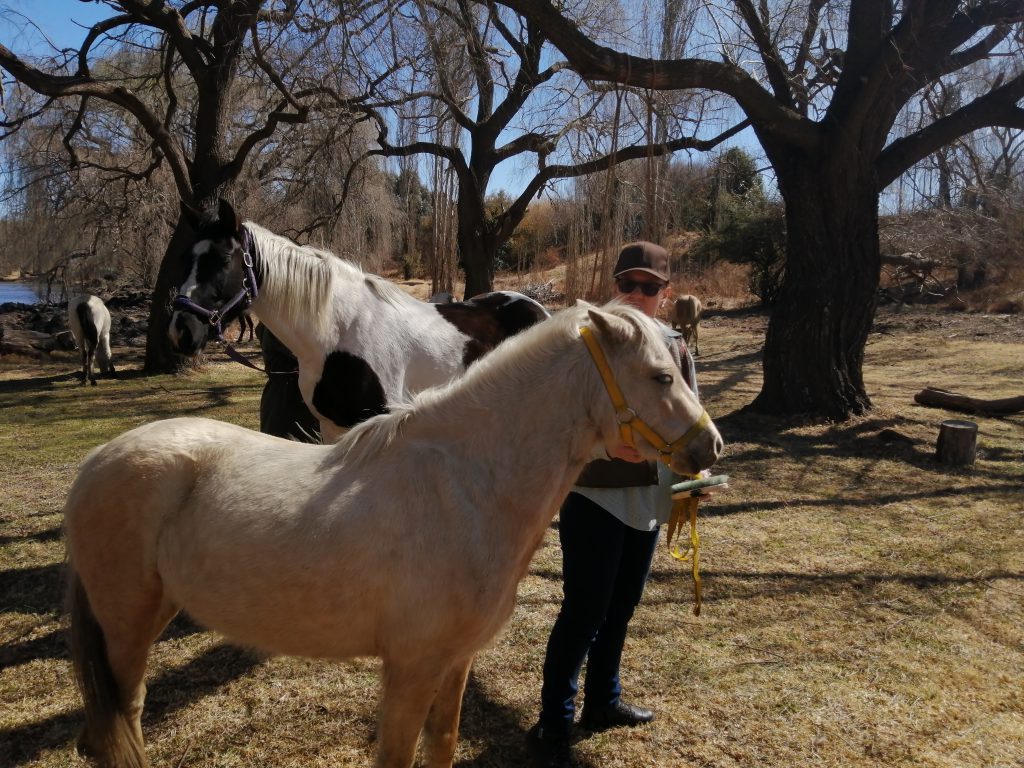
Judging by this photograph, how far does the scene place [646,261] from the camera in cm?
270

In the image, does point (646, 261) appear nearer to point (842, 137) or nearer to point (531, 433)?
point (531, 433)

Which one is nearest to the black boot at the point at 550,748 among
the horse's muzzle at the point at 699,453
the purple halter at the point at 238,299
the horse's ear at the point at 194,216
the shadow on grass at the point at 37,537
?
the horse's muzzle at the point at 699,453

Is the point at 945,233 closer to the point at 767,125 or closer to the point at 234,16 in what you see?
the point at 767,125

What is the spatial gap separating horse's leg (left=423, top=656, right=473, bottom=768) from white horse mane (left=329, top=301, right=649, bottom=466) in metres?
0.85

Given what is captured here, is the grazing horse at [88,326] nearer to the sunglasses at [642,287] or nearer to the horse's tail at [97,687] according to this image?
the horse's tail at [97,687]

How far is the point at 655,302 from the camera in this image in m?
2.74

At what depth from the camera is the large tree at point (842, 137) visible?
25.2ft

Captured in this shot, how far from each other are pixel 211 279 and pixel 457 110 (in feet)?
17.6

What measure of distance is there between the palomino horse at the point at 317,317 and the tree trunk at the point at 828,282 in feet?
19.2

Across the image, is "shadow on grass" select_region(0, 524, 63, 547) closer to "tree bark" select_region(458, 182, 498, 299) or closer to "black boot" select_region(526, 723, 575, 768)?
"black boot" select_region(526, 723, 575, 768)

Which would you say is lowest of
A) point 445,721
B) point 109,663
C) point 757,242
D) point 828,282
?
point 445,721

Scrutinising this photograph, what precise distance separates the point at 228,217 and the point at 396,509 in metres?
2.41

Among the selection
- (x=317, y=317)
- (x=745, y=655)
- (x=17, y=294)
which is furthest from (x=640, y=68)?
(x=17, y=294)

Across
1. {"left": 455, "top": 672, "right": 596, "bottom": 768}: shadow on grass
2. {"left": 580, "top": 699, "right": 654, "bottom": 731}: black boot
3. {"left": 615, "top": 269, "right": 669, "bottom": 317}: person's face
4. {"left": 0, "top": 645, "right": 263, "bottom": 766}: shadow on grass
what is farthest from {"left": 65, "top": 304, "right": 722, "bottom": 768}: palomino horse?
{"left": 580, "top": 699, "right": 654, "bottom": 731}: black boot
